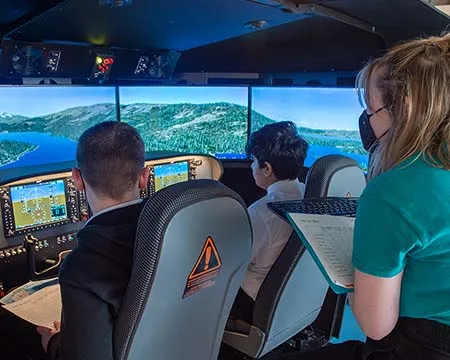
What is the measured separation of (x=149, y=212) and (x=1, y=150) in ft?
4.98

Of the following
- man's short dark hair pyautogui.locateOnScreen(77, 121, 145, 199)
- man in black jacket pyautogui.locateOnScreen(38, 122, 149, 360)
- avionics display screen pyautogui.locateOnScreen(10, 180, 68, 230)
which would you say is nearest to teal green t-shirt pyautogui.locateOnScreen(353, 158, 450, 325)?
man in black jacket pyautogui.locateOnScreen(38, 122, 149, 360)

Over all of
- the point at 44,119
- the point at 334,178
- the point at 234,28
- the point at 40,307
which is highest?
the point at 234,28

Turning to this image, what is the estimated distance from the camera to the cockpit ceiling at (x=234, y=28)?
2.08m

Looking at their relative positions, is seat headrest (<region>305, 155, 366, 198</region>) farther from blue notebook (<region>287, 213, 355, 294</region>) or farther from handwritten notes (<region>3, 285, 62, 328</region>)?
handwritten notes (<region>3, 285, 62, 328</region>)

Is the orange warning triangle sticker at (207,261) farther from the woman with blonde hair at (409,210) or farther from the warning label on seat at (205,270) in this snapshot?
the woman with blonde hair at (409,210)

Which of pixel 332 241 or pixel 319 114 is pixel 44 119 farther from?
pixel 332 241

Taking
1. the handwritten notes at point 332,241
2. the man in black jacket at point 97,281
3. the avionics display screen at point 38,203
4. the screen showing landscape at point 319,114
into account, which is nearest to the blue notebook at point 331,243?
the handwritten notes at point 332,241

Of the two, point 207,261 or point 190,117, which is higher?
point 190,117

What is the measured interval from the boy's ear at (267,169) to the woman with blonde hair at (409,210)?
1072 millimetres

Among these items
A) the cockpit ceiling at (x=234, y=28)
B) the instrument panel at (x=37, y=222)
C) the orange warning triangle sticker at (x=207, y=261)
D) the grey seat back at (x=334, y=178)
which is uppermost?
the cockpit ceiling at (x=234, y=28)

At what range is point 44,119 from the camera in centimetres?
228

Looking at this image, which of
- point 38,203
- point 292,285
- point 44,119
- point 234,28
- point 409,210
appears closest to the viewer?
point 409,210

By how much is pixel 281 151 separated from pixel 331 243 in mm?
1039

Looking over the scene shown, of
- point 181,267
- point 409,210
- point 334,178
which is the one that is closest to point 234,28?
point 334,178
